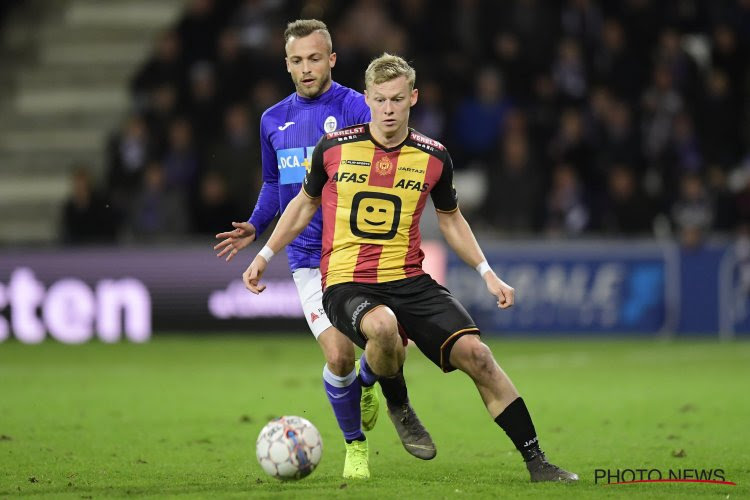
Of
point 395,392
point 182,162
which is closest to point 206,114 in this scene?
point 182,162

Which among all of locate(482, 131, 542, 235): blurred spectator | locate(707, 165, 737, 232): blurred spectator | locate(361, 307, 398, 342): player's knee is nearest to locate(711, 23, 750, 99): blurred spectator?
locate(707, 165, 737, 232): blurred spectator

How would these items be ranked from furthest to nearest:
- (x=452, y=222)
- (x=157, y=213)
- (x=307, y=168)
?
(x=157, y=213) → (x=307, y=168) → (x=452, y=222)

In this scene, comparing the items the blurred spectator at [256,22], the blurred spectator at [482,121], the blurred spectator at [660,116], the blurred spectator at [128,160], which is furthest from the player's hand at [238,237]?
the blurred spectator at [256,22]

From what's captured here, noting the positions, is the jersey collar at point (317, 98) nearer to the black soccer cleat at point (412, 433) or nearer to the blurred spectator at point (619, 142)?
the black soccer cleat at point (412, 433)

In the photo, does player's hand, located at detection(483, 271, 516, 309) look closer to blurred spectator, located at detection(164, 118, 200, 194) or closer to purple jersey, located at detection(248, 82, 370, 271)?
purple jersey, located at detection(248, 82, 370, 271)

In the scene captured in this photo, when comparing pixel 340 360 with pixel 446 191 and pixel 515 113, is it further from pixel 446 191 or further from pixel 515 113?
pixel 515 113

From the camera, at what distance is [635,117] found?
18.8 m

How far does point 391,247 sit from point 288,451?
3.93 feet

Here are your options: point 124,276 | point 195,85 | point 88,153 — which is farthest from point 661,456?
point 88,153

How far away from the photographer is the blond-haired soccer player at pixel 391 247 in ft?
23.0

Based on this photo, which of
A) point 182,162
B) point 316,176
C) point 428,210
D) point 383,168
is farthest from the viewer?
point 182,162

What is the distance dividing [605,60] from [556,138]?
1.56 m

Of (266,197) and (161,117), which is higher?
(161,117)

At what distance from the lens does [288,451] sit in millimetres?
7070
